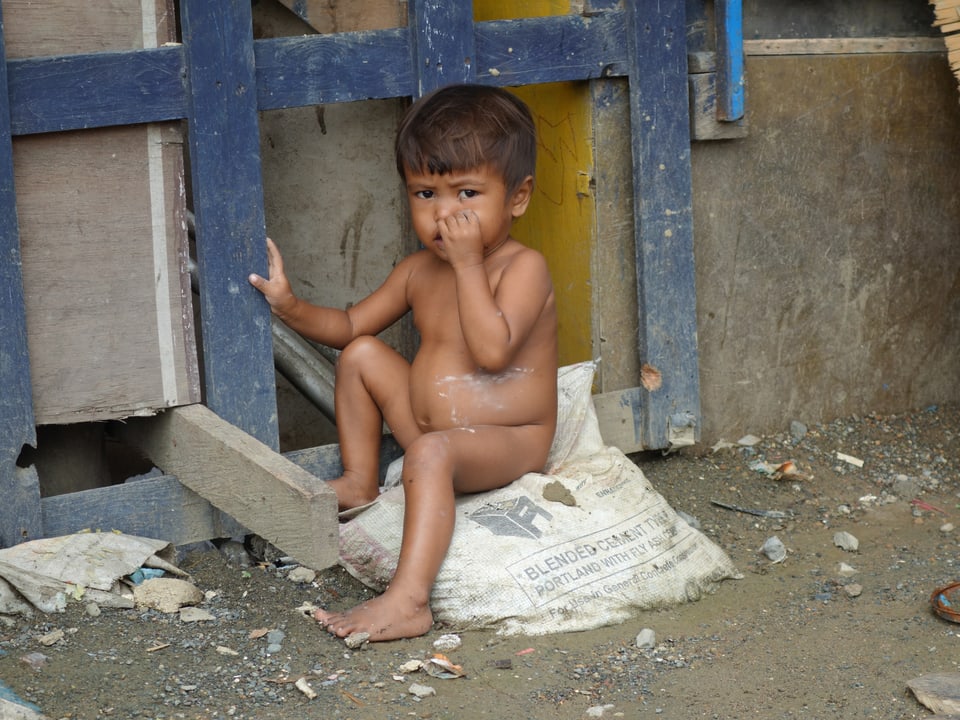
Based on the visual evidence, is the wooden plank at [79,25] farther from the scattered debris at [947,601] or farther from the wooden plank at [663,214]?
the scattered debris at [947,601]

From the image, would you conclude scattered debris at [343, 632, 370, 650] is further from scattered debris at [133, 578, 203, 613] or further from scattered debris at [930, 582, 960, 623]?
scattered debris at [930, 582, 960, 623]

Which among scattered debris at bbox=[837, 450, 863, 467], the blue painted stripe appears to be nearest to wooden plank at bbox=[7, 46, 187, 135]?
the blue painted stripe

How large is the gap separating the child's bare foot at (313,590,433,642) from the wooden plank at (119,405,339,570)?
203 millimetres

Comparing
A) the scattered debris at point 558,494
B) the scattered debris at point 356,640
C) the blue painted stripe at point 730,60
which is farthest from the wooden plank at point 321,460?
the blue painted stripe at point 730,60

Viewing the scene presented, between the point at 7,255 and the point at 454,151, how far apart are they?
1158 millimetres

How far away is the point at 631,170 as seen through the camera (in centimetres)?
391

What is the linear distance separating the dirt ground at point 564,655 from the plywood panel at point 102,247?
558 millimetres

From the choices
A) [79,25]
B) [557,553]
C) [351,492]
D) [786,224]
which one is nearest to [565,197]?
[786,224]

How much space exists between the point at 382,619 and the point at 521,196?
123cm

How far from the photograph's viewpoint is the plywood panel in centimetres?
307

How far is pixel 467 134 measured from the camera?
3.18 m

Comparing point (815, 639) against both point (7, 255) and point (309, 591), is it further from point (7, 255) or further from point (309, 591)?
point (7, 255)

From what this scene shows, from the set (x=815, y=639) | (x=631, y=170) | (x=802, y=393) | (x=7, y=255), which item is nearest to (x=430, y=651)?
(x=815, y=639)

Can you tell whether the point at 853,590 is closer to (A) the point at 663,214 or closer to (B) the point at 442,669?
(B) the point at 442,669
